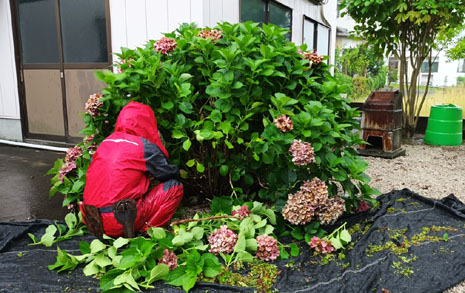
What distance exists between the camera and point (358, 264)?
6.97 ft

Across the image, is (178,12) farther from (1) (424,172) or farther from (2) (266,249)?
(1) (424,172)

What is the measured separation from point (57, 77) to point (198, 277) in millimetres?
4403

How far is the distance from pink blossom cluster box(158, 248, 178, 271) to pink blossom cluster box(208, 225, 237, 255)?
0.83 feet

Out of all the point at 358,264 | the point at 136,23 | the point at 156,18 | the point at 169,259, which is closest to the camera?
the point at 169,259

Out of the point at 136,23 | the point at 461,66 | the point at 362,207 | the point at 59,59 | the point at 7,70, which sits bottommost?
the point at 362,207

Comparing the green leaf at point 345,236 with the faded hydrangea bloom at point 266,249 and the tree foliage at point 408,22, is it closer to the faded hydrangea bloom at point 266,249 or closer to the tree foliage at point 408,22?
the faded hydrangea bloom at point 266,249

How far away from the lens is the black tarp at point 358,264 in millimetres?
1909

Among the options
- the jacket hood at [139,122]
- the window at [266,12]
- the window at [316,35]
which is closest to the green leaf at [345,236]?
the jacket hood at [139,122]

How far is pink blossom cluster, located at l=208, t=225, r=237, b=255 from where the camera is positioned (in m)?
2.19

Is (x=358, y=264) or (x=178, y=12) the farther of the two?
(x=178, y=12)

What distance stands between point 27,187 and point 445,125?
5837 mm

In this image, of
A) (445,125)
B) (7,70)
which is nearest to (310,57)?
(445,125)

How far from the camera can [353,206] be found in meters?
2.78

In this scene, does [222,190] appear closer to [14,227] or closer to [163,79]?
[163,79]
